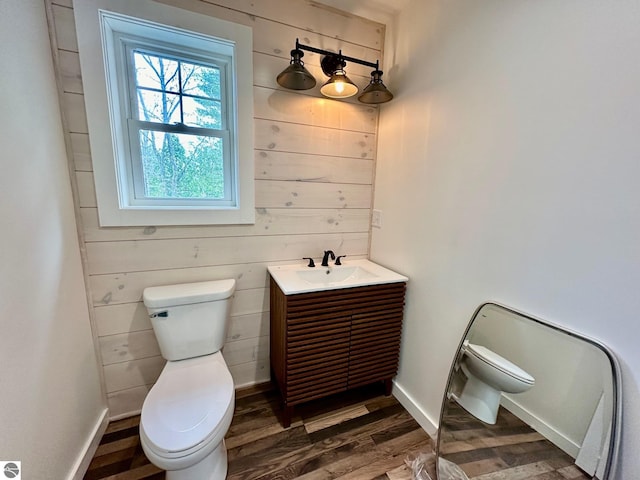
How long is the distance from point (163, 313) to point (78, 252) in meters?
0.52

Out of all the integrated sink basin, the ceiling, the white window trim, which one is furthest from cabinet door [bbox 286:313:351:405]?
the ceiling

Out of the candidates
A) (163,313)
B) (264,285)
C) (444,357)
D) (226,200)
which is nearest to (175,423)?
(163,313)

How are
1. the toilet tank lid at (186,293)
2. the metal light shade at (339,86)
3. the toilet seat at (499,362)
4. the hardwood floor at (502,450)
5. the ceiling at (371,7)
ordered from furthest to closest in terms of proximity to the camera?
the ceiling at (371,7) < the metal light shade at (339,86) < the toilet tank lid at (186,293) < the toilet seat at (499,362) < the hardwood floor at (502,450)

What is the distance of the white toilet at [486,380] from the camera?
1090 mm

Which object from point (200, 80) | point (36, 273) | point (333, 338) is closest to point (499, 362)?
point (333, 338)

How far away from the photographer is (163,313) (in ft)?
4.55

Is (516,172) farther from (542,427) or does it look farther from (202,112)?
(202,112)

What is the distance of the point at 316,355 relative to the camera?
1.50m

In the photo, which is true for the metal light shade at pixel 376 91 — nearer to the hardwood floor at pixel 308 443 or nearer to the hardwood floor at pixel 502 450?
the hardwood floor at pixel 502 450

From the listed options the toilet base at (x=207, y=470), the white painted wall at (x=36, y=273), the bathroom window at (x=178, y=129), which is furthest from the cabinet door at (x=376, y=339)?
the white painted wall at (x=36, y=273)

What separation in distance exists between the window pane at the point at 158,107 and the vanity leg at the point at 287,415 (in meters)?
1.79

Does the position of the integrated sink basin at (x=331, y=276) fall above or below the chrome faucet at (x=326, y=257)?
below

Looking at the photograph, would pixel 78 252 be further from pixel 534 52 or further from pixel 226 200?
pixel 534 52

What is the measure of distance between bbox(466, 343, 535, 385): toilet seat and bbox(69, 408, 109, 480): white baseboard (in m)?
1.90
